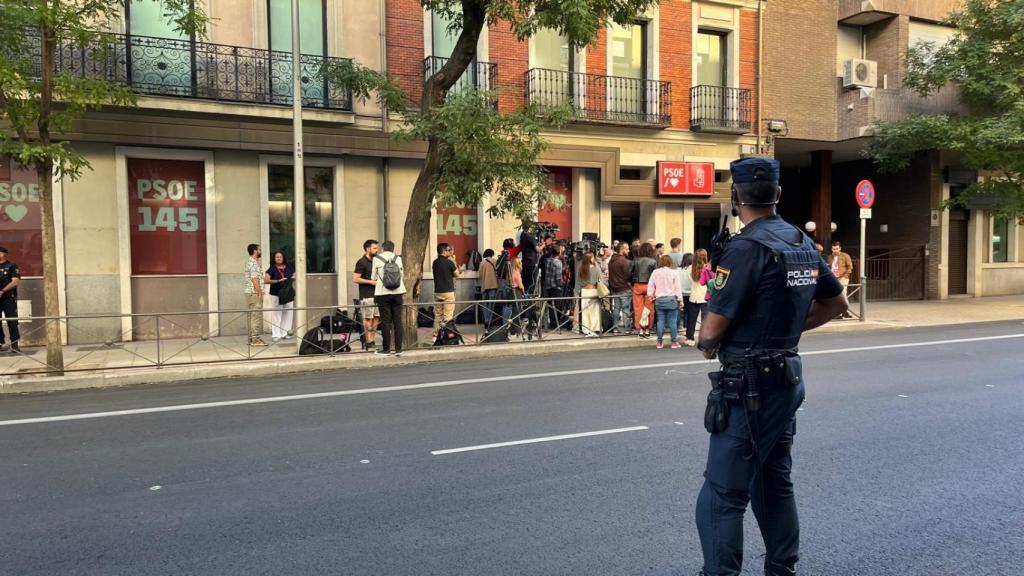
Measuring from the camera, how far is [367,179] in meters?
15.8

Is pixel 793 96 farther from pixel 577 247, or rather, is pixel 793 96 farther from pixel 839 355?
pixel 839 355

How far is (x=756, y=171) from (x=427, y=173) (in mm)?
9369

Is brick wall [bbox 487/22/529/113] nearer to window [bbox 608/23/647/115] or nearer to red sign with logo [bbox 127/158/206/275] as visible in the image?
window [bbox 608/23/647/115]

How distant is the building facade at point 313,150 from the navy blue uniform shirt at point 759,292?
10730 millimetres

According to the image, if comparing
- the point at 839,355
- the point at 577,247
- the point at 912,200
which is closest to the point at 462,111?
the point at 577,247

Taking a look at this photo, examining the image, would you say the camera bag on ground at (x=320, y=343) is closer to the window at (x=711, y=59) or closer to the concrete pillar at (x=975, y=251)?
the window at (x=711, y=59)

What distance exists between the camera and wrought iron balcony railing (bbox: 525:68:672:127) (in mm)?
17281

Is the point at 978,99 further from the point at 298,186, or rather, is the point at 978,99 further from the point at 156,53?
the point at 156,53

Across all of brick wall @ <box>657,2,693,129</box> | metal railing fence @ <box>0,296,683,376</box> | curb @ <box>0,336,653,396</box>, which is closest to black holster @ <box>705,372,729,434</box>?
curb @ <box>0,336,653,396</box>

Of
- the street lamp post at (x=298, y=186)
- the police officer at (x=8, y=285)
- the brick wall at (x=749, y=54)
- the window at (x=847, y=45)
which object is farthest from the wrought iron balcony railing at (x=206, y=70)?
the window at (x=847, y=45)

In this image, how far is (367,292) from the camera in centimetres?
1357

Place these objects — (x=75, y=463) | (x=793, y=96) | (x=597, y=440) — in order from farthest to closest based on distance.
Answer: (x=793, y=96) < (x=597, y=440) < (x=75, y=463)

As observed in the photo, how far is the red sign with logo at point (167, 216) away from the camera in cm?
1422

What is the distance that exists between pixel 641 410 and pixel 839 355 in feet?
17.5
